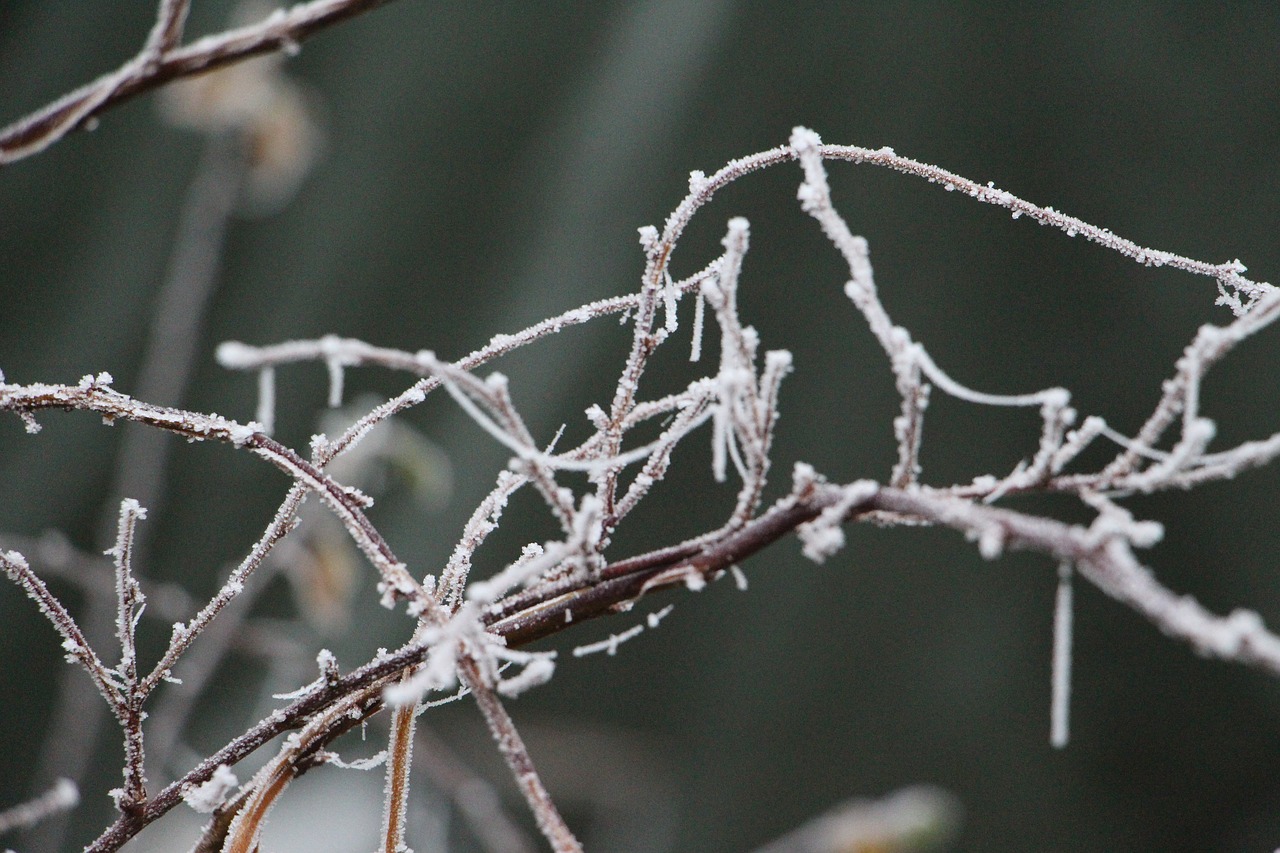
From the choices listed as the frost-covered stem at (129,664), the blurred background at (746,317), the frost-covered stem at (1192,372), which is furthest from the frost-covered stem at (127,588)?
the blurred background at (746,317)

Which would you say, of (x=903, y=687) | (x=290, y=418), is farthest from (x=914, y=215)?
(x=290, y=418)

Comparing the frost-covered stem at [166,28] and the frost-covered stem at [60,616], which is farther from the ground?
the frost-covered stem at [166,28]

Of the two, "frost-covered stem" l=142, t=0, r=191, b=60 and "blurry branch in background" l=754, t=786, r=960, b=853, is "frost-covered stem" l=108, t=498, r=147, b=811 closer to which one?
"frost-covered stem" l=142, t=0, r=191, b=60

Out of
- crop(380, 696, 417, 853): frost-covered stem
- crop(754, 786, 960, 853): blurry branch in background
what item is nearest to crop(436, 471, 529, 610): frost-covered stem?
crop(380, 696, 417, 853): frost-covered stem

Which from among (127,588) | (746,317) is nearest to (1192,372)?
(127,588)

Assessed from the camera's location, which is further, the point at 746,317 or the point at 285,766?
the point at 746,317

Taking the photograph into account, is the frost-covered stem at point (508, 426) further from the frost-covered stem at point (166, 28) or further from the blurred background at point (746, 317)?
the blurred background at point (746, 317)

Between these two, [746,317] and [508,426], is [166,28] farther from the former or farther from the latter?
[746,317]
